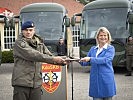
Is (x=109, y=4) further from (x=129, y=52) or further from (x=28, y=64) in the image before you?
(x=28, y=64)

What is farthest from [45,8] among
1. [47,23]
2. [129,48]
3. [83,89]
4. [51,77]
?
[51,77]

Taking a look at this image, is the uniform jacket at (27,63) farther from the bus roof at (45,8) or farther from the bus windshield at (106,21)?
the bus roof at (45,8)

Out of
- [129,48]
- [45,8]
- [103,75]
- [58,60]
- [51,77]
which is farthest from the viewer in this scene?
[45,8]

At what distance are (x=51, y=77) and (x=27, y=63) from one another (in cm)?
290

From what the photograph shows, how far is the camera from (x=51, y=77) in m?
8.26

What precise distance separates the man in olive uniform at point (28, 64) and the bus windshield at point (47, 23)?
39.4ft

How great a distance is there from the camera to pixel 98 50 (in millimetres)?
6035

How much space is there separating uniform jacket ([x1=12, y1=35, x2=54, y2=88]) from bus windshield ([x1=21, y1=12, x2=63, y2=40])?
1205cm

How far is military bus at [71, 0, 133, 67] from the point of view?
52.8ft

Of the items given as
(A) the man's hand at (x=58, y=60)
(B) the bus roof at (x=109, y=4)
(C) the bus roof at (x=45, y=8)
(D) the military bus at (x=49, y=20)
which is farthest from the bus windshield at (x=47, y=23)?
(A) the man's hand at (x=58, y=60)

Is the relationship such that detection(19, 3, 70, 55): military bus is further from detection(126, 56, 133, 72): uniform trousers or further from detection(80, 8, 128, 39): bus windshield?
detection(126, 56, 133, 72): uniform trousers

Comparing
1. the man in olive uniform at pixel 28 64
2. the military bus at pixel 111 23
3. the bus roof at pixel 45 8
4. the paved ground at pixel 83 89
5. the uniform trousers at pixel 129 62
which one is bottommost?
the paved ground at pixel 83 89

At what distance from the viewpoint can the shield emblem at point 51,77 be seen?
8172 millimetres

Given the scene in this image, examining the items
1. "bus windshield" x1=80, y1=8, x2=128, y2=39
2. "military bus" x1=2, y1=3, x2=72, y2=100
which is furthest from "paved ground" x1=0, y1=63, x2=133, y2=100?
"military bus" x1=2, y1=3, x2=72, y2=100
